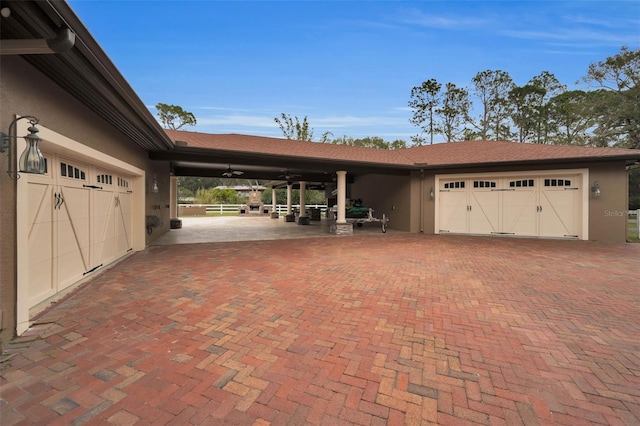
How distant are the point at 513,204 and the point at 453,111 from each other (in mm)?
19230

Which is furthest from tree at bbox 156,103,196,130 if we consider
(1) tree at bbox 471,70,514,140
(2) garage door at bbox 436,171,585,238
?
(1) tree at bbox 471,70,514,140

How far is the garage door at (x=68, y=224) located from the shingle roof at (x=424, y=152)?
3263 mm

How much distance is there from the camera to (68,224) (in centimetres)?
420

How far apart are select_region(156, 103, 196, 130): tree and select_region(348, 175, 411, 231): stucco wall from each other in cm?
2412

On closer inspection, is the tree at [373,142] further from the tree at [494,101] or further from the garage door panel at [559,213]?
the garage door panel at [559,213]

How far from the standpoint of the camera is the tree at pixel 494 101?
24.7m

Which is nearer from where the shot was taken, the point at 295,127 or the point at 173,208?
the point at 173,208

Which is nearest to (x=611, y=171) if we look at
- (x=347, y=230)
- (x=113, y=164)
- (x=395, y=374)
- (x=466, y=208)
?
(x=466, y=208)

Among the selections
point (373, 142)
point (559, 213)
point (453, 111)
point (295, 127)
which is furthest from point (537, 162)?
point (295, 127)

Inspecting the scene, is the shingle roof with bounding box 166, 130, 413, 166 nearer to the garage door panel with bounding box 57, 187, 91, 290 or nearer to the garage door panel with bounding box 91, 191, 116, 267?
the garage door panel with bounding box 91, 191, 116, 267

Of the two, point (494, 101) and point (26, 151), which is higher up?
point (494, 101)

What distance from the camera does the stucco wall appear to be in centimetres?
1280

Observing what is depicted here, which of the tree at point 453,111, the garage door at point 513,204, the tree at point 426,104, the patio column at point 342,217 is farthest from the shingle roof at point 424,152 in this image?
the tree at point 426,104

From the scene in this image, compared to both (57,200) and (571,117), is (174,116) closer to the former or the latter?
(57,200)
